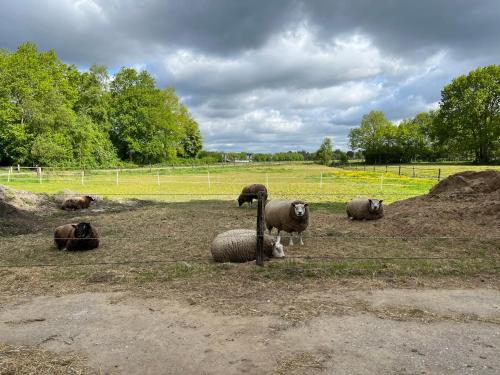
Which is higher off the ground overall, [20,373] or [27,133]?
[27,133]

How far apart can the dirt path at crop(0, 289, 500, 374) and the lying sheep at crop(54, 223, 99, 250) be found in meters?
3.95

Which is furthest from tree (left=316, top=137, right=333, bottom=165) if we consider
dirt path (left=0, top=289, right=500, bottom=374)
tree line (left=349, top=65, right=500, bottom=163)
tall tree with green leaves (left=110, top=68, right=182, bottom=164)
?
dirt path (left=0, top=289, right=500, bottom=374)

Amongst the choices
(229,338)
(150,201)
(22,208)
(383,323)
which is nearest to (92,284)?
(229,338)

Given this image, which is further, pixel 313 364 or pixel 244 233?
pixel 244 233

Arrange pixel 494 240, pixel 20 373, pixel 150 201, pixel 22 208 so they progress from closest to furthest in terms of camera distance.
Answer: pixel 20 373
pixel 494 240
pixel 22 208
pixel 150 201

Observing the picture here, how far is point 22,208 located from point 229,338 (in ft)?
49.3

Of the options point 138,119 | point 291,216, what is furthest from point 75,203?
point 138,119

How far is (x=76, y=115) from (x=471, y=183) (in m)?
57.6

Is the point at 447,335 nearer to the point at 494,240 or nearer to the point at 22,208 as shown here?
the point at 494,240

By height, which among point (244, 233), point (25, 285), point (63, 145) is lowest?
point (25, 285)

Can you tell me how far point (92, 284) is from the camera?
283 inches

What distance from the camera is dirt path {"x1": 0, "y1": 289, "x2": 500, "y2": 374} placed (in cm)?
424

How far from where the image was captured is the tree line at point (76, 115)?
49188 millimetres

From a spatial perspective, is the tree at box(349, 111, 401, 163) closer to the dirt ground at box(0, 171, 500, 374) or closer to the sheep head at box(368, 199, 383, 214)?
the sheep head at box(368, 199, 383, 214)
